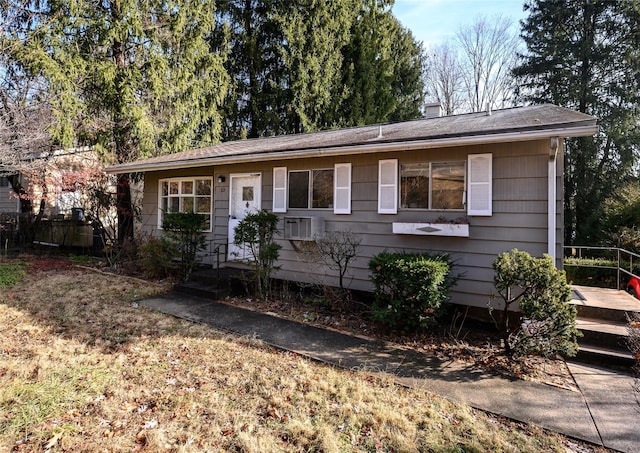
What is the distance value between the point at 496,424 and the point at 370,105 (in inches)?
640

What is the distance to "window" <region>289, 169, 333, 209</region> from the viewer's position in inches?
260

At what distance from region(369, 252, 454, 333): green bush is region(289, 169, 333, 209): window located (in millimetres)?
2133

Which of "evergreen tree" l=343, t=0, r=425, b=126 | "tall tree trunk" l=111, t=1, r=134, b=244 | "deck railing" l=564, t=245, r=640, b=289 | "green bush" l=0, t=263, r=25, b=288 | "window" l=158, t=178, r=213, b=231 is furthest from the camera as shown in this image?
"evergreen tree" l=343, t=0, r=425, b=126

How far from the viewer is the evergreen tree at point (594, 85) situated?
44.5ft

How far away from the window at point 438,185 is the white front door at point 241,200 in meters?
3.05

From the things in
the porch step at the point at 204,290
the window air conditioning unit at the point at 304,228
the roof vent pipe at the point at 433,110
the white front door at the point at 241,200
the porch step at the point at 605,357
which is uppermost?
the roof vent pipe at the point at 433,110

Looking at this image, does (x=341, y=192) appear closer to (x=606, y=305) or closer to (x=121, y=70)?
(x=606, y=305)

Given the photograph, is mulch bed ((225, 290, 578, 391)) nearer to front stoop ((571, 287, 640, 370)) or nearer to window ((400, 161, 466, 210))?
front stoop ((571, 287, 640, 370))

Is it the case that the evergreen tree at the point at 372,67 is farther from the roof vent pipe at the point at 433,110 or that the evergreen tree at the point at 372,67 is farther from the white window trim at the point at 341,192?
the white window trim at the point at 341,192

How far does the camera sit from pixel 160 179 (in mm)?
9766

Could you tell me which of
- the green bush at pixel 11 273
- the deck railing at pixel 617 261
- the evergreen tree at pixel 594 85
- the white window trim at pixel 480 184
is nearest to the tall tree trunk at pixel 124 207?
the green bush at pixel 11 273

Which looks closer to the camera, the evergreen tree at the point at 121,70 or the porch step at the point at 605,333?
the porch step at the point at 605,333

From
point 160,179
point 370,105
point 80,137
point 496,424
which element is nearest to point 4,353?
point 496,424

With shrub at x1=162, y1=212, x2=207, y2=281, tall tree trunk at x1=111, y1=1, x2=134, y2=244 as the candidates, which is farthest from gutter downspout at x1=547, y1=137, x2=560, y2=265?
tall tree trunk at x1=111, y1=1, x2=134, y2=244
